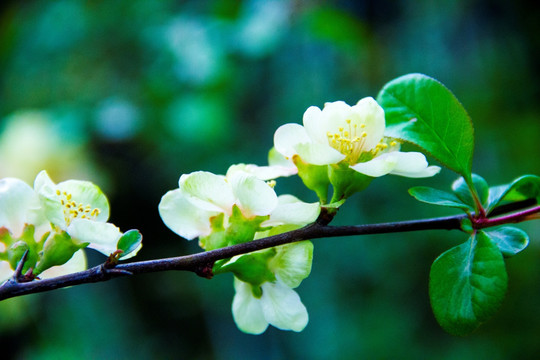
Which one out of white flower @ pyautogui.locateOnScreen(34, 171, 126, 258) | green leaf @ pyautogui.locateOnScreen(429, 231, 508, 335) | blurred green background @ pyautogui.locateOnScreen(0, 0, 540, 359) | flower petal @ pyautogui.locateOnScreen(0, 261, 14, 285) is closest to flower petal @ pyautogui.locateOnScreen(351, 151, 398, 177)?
green leaf @ pyautogui.locateOnScreen(429, 231, 508, 335)

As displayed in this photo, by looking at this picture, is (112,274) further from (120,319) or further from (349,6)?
(349,6)

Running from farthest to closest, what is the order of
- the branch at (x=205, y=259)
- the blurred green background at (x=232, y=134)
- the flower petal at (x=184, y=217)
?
the blurred green background at (x=232, y=134) < the flower petal at (x=184, y=217) < the branch at (x=205, y=259)

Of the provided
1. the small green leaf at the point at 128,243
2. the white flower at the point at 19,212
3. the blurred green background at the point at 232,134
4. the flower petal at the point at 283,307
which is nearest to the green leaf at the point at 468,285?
the flower petal at the point at 283,307

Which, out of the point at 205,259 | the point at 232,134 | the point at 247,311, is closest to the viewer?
the point at 205,259

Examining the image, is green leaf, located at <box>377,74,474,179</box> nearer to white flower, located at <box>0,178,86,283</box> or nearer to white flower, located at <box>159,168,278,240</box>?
white flower, located at <box>159,168,278,240</box>

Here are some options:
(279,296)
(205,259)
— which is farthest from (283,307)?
(205,259)

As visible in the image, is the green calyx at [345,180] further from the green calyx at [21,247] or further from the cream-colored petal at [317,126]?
the green calyx at [21,247]

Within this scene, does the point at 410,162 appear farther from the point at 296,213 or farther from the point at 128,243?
the point at 128,243
